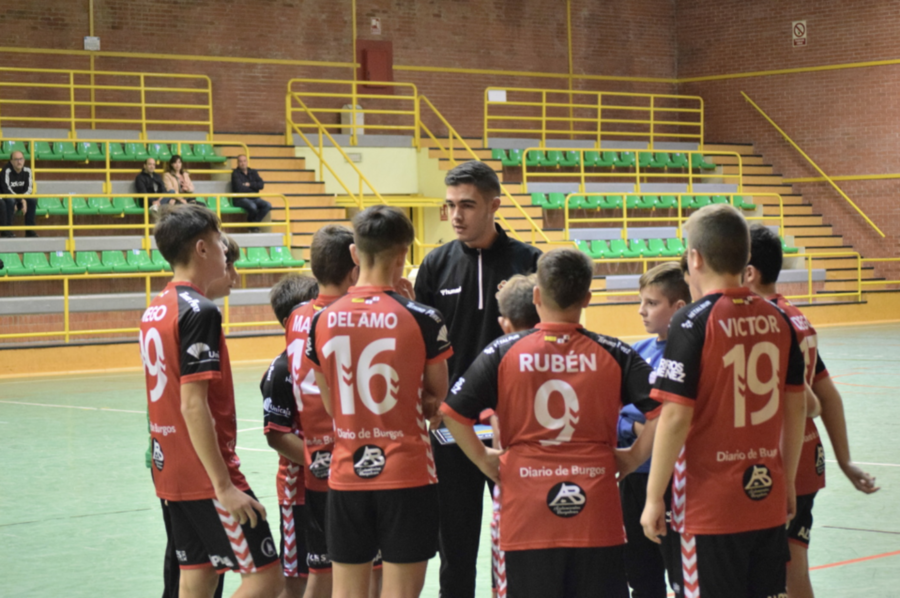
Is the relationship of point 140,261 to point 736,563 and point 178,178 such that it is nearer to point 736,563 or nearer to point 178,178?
point 178,178

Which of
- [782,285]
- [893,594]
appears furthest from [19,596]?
[782,285]

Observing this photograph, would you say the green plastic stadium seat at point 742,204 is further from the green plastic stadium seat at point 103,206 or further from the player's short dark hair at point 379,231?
the player's short dark hair at point 379,231

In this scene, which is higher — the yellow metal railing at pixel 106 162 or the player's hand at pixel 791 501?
the yellow metal railing at pixel 106 162

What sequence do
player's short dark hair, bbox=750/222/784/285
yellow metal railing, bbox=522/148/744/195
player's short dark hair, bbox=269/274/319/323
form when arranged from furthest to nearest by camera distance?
yellow metal railing, bbox=522/148/744/195 < player's short dark hair, bbox=269/274/319/323 < player's short dark hair, bbox=750/222/784/285

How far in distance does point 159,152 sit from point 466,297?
14.7 meters

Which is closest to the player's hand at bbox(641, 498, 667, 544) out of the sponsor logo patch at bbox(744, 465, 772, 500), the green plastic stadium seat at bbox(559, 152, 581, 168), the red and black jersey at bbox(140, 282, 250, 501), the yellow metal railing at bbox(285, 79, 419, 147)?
the sponsor logo patch at bbox(744, 465, 772, 500)

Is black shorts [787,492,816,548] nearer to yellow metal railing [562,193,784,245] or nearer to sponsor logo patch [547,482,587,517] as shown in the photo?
sponsor logo patch [547,482,587,517]

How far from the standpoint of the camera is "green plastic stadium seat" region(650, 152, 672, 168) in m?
22.7

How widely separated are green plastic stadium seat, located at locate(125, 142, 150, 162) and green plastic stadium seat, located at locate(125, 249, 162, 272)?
2368 mm

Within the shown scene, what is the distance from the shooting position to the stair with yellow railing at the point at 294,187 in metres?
17.9

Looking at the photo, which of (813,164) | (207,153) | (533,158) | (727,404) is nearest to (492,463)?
(727,404)

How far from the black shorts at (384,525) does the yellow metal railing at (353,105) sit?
16.4m

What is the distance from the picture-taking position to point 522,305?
11.3ft

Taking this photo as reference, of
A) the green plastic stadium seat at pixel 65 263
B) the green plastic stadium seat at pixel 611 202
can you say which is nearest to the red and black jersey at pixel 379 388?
the green plastic stadium seat at pixel 65 263
